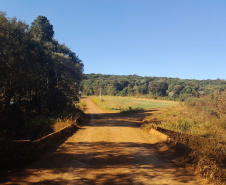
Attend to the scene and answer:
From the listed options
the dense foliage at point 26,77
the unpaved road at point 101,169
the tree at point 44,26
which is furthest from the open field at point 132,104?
the unpaved road at point 101,169

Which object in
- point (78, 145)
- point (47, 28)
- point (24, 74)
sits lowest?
point (78, 145)

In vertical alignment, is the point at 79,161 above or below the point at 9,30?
below

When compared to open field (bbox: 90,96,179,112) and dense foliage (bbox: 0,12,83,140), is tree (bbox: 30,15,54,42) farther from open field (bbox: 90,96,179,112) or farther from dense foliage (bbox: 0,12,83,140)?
open field (bbox: 90,96,179,112)

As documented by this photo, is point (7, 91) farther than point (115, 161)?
Yes

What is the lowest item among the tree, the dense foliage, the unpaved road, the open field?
the unpaved road

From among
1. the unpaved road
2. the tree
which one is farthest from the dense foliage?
the tree

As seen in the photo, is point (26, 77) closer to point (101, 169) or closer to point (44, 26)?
point (101, 169)

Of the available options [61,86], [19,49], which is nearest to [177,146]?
[19,49]

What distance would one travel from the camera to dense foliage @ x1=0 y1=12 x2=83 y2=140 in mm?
10047

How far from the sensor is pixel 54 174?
4.59 m

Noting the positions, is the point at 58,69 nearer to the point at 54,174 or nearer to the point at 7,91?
the point at 7,91

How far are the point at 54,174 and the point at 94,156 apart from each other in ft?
5.77

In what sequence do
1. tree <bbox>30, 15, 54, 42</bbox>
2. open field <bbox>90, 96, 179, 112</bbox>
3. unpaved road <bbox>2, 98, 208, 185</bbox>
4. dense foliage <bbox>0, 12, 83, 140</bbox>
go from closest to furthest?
1. unpaved road <bbox>2, 98, 208, 185</bbox>
2. dense foliage <bbox>0, 12, 83, 140</bbox>
3. tree <bbox>30, 15, 54, 42</bbox>
4. open field <bbox>90, 96, 179, 112</bbox>

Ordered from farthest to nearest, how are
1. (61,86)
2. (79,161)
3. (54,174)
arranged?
(61,86) < (79,161) < (54,174)
